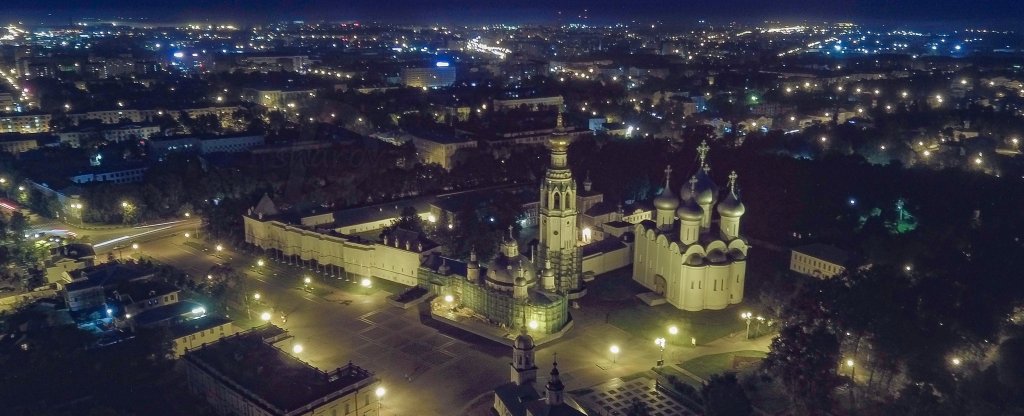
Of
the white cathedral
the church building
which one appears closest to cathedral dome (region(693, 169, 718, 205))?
the white cathedral

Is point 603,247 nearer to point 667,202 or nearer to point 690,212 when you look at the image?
point 667,202

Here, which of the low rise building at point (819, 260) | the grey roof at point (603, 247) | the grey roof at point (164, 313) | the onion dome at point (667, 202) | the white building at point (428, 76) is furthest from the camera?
the white building at point (428, 76)

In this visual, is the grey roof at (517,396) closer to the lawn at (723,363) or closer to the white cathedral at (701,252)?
the lawn at (723,363)

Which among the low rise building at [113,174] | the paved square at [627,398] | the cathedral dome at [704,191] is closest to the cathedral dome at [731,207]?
the cathedral dome at [704,191]

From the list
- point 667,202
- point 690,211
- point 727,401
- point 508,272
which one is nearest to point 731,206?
point 690,211

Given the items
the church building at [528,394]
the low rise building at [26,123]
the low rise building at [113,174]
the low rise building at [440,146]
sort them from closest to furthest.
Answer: the church building at [528,394], the low rise building at [113,174], the low rise building at [440,146], the low rise building at [26,123]

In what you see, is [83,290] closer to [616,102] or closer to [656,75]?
[616,102]

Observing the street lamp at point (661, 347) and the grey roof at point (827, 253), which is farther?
the grey roof at point (827, 253)
